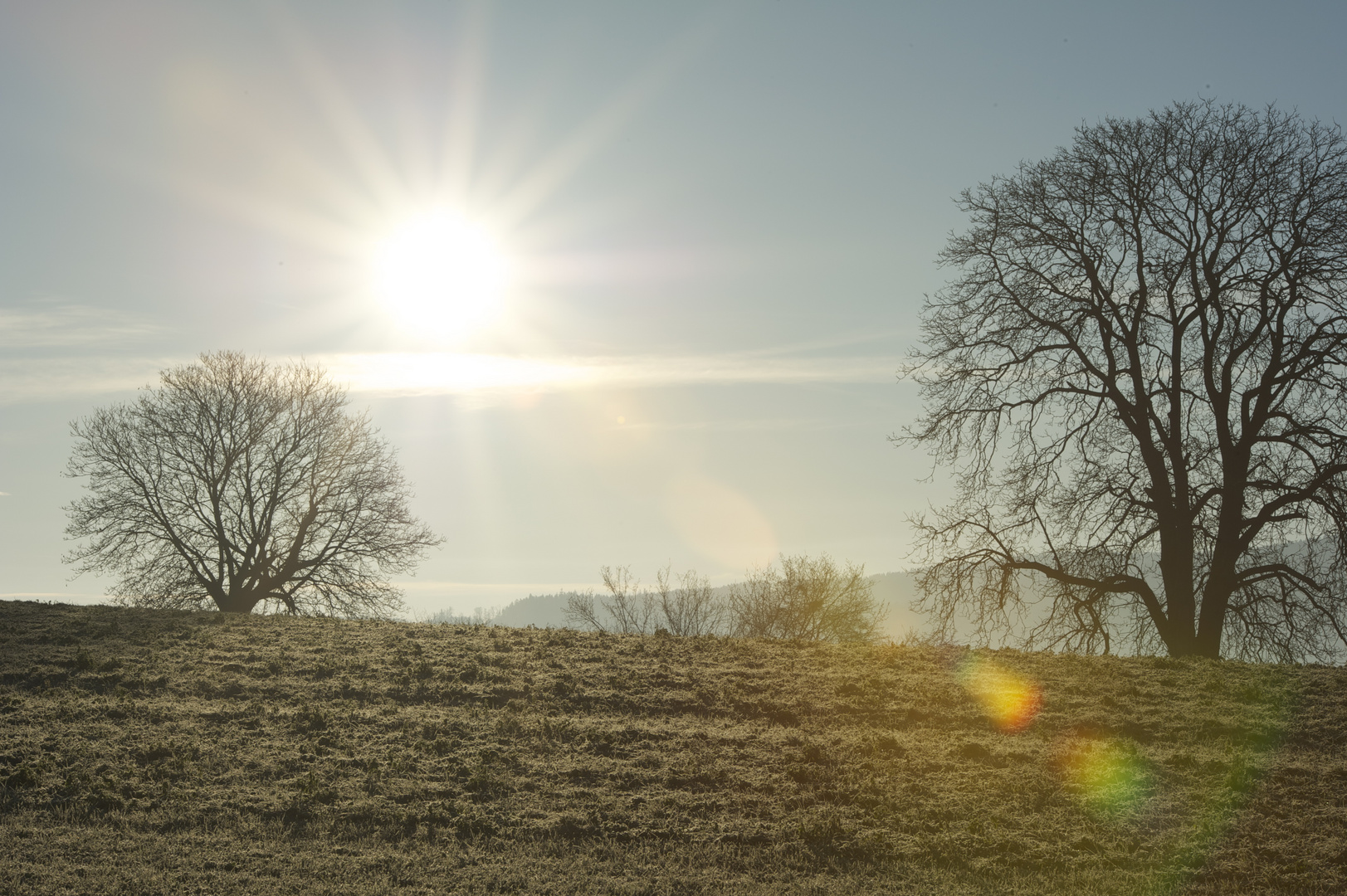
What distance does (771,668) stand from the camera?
1470 centimetres

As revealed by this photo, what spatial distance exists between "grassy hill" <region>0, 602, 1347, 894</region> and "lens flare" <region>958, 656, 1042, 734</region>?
2.1 inches

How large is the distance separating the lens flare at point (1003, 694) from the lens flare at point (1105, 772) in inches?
33.7

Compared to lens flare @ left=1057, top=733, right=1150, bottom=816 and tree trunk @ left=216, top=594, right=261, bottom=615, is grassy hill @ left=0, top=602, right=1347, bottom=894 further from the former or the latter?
tree trunk @ left=216, top=594, right=261, bottom=615

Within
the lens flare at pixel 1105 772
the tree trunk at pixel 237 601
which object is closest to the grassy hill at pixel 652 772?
the lens flare at pixel 1105 772

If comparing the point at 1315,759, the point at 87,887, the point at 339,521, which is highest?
the point at 339,521

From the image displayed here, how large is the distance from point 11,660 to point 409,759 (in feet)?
24.5

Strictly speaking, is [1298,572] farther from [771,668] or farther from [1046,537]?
[771,668]

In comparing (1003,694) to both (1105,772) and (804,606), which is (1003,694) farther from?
(804,606)

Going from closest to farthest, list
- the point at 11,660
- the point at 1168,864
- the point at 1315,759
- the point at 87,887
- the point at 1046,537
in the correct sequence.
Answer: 1. the point at 87,887
2. the point at 1168,864
3. the point at 1315,759
4. the point at 11,660
5. the point at 1046,537

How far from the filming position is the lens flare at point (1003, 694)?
12.2 metres

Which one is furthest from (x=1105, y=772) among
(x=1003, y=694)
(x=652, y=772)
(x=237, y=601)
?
Result: (x=237, y=601)

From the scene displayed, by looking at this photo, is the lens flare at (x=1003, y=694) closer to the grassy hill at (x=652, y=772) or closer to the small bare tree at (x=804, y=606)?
the grassy hill at (x=652, y=772)

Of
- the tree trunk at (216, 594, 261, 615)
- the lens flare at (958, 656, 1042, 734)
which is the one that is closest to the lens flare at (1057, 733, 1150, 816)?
the lens flare at (958, 656, 1042, 734)

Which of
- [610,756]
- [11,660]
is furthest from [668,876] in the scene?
[11,660]
